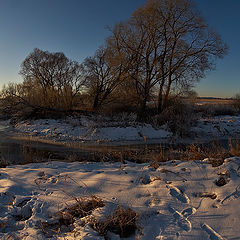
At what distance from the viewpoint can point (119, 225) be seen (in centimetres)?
249

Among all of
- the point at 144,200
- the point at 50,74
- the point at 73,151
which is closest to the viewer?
the point at 144,200

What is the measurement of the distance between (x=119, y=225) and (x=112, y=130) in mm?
10294

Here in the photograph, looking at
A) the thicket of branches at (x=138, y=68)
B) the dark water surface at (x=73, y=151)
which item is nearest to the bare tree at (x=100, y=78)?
the thicket of branches at (x=138, y=68)

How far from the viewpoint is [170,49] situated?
15.7 meters

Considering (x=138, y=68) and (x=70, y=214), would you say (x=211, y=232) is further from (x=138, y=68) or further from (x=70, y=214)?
(x=138, y=68)

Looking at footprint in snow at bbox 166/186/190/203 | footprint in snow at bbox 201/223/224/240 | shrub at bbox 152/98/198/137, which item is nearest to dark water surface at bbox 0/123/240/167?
shrub at bbox 152/98/198/137

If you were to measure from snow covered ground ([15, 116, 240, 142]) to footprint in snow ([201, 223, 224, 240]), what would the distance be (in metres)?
8.82

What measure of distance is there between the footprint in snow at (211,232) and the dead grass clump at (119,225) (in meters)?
0.85

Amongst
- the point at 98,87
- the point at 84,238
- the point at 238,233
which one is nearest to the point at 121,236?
the point at 84,238

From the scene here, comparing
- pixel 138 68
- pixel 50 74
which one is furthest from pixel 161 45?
pixel 50 74

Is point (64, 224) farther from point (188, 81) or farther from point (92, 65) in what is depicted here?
point (92, 65)

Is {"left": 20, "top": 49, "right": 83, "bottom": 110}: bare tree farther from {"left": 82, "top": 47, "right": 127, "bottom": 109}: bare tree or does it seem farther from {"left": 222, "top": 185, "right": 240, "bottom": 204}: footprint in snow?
{"left": 222, "top": 185, "right": 240, "bottom": 204}: footprint in snow

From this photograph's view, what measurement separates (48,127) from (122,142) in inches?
245

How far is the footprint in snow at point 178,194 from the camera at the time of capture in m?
3.07
